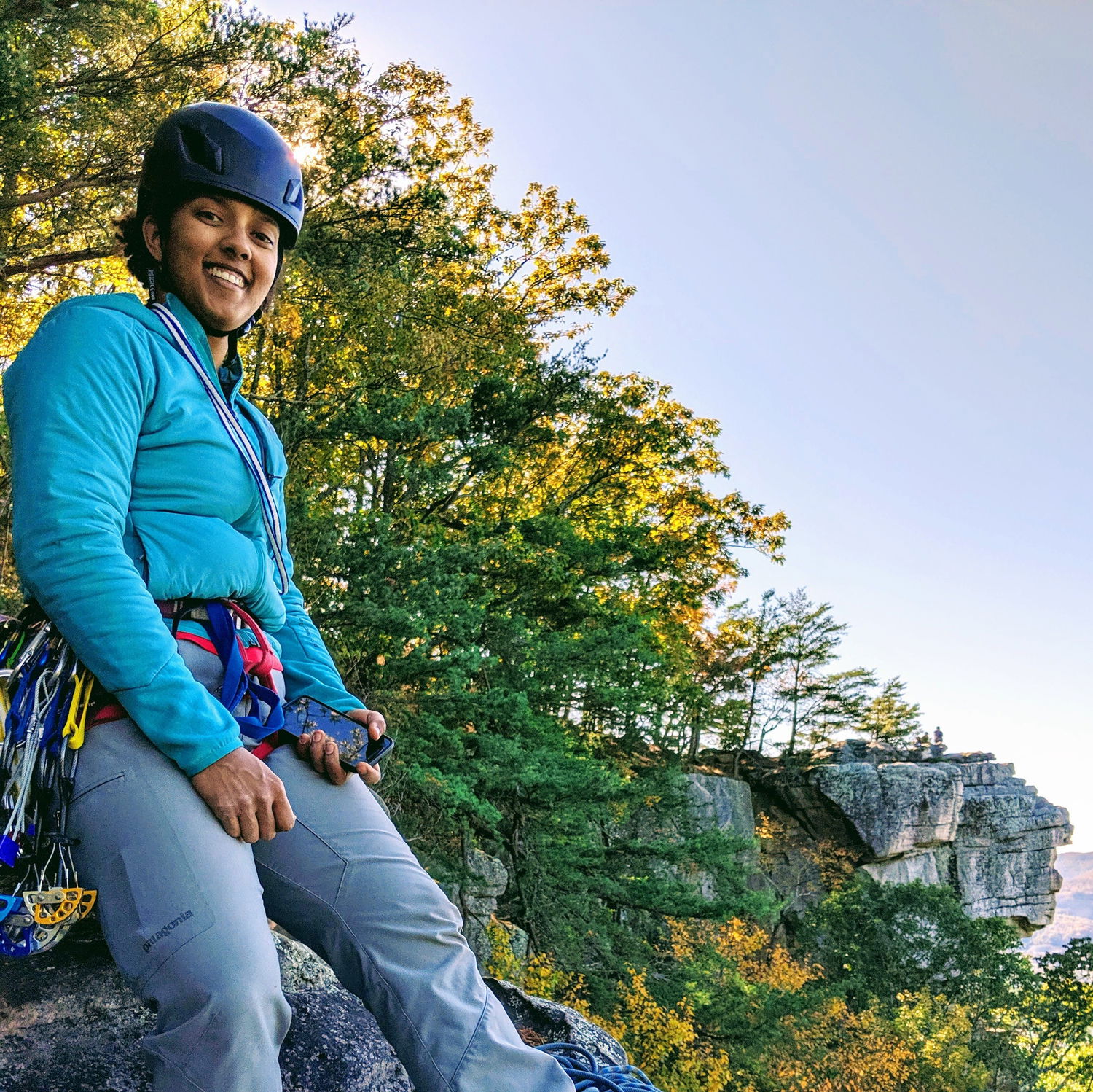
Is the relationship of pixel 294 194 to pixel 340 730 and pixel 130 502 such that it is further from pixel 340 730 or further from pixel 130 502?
pixel 340 730

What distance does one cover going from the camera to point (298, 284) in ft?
38.7


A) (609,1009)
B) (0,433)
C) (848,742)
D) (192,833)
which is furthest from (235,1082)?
(848,742)

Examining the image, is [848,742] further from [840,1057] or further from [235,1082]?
[235,1082]

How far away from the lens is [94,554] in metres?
1.39

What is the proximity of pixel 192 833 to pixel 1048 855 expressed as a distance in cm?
3556

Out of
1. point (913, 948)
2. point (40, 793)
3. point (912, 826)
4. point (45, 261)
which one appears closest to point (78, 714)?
point (40, 793)

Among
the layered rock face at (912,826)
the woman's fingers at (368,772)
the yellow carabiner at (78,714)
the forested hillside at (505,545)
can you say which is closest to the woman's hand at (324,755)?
the woman's fingers at (368,772)

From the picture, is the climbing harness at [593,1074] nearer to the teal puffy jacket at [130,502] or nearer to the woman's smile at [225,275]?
the teal puffy jacket at [130,502]

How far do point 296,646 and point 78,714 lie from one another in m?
0.56

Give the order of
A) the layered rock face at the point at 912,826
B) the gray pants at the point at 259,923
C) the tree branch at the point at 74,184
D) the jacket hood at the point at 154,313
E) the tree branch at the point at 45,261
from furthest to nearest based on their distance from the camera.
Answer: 1. the layered rock face at the point at 912,826
2. the tree branch at the point at 45,261
3. the tree branch at the point at 74,184
4. the jacket hood at the point at 154,313
5. the gray pants at the point at 259,923

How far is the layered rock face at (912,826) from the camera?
28.7 m

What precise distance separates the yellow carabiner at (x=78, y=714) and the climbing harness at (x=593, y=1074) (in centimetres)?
89

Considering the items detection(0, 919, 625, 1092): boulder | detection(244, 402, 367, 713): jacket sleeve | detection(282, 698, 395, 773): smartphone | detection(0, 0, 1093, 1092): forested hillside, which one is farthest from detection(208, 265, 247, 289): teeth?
detection(0, 0, 1093, 1092): forested hillside

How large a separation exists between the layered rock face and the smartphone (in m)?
27.1
